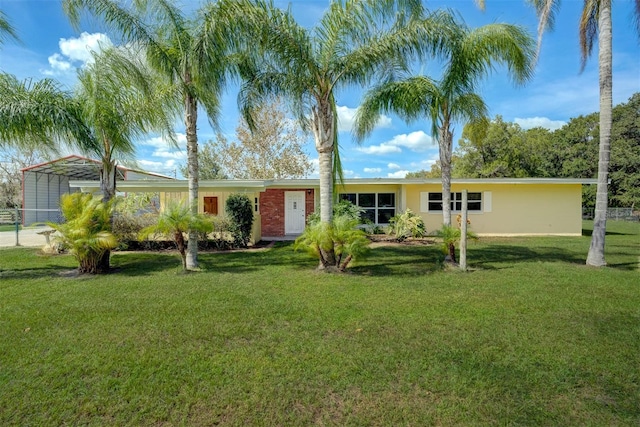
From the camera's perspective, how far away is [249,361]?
3566mm

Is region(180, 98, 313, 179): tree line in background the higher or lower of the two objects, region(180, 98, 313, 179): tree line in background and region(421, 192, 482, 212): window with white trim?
the higher

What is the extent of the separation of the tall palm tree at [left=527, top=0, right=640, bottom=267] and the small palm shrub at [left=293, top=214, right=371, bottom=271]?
231 inches

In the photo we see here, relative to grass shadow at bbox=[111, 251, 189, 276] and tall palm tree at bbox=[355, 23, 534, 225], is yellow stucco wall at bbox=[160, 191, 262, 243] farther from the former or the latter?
tall palm tree at bbox=[355, 23, 534, 225]

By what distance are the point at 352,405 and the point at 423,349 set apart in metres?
1.32

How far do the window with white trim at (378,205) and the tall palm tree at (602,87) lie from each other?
879 centimetres

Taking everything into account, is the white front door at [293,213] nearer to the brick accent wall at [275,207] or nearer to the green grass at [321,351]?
the brick accent wall at [275,207]

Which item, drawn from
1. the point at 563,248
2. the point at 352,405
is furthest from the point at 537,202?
the point at 352,405

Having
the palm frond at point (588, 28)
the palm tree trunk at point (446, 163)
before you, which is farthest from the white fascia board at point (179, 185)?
the palm frond at point (588, 28)

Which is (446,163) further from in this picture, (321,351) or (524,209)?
(524,209)

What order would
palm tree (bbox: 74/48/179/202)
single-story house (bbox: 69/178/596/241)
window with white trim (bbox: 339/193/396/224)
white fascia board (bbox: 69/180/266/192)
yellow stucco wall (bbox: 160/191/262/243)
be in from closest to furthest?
1. palm tree (bbox: 74/48/179/202)
2. white fascia board (bbox: 69/180/266/192)
3. yellow stucco wall (bbox: 160/191/262/243)
4. single-story house (bbox: 69/178/596/241)
5. window with white trim (bbox: 339/193/396/224)

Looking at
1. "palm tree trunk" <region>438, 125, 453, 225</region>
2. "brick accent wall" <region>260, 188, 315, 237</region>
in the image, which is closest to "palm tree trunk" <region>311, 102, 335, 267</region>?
"palm tree trunk" <region>438, 125, 453, 225</region>

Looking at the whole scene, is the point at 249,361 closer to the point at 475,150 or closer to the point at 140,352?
the point at 140,352

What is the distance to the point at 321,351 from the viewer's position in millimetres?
3785

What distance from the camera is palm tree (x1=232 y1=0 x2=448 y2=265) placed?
7.34 metres
